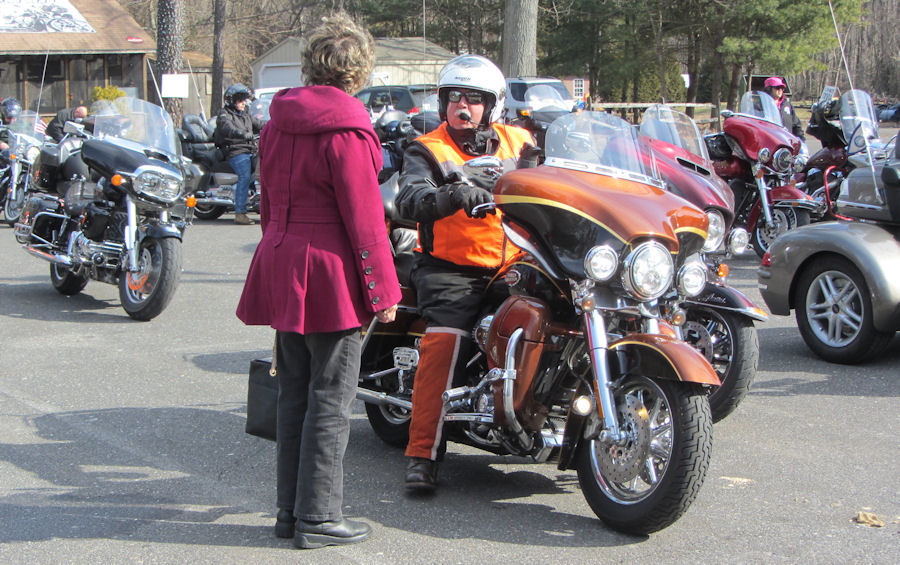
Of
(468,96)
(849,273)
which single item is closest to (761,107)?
(849,273)

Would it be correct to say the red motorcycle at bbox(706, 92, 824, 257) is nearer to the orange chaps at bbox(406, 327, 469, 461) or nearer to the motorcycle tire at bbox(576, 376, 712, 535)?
the orange chaps at bbox(406, 327, 469, 461)

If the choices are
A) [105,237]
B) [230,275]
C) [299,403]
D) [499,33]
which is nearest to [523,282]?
[299,403]

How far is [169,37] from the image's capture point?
21766mm

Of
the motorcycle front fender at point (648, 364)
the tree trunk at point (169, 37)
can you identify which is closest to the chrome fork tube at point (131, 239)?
the motorcycle front fender at point (648, 364)

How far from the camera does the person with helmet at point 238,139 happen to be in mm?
14633

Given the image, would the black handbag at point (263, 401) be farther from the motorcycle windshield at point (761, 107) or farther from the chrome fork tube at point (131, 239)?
the motorcycle windshield at point (761, 107)

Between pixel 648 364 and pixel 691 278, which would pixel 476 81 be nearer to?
pixel 691 278

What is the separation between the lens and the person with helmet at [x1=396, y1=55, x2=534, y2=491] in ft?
14.8

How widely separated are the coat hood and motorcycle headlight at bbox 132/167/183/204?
4.82 metres

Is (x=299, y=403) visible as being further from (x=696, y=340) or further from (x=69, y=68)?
(x=69, y=68)

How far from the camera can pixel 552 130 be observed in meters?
4.46

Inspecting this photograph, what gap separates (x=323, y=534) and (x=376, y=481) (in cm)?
84

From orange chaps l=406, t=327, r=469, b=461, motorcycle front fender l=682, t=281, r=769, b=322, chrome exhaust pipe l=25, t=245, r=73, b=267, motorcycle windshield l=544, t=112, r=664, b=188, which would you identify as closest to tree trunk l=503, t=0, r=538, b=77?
chrome exhaust pipe l=25, t=245, r=73, b=267

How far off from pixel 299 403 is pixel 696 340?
2.34 m
